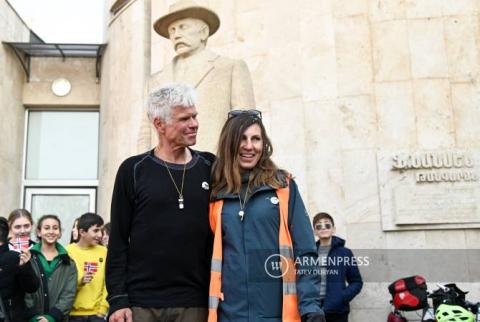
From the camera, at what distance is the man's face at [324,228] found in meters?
5.92

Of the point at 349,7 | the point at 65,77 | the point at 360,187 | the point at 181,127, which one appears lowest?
the point at 181,127

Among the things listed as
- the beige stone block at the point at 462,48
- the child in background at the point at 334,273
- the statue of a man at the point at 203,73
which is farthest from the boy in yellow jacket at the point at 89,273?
the beige stone block at the point at 462,48

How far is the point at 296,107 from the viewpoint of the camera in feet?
25.0

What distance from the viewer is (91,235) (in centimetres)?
529

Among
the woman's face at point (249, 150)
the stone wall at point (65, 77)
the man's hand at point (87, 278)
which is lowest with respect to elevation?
the man's hand at point (87, 278)

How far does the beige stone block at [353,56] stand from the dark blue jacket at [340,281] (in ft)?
7.78

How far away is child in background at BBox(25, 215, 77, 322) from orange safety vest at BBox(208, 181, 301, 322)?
8.46 ft

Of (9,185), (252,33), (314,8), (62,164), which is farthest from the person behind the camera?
(62,164)

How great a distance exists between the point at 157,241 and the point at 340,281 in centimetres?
385

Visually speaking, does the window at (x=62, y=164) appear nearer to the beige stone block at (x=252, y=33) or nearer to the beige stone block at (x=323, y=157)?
the beige stone block at (x=252, y=33)

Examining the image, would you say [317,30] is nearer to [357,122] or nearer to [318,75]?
[318,75]

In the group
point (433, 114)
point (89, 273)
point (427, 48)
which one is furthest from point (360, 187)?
point (89, 273)

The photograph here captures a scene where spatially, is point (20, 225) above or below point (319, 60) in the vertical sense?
below

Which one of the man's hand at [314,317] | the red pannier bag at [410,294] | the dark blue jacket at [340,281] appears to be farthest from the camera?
the red pannier bag at [410,294]
